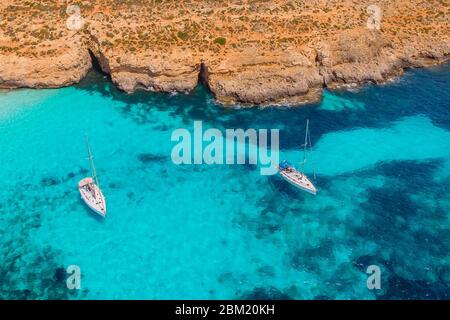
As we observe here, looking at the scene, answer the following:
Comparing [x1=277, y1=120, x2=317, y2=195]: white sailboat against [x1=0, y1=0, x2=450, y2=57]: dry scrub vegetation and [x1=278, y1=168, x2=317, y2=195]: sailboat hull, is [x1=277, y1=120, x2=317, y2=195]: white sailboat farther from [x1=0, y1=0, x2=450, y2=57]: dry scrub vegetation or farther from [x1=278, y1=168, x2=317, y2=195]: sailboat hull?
[x1=0, y1=0, x2=450, y2=57]: dry scrub vegetation

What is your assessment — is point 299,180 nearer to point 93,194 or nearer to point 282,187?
point 282,187

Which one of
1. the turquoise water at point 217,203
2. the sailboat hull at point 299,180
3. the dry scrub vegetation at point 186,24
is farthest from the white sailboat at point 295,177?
the dry scrub vegetation at point 186,24

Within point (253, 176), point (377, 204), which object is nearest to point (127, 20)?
point (253, 176)

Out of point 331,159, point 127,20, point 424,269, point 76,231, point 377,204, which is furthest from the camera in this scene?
point 127,20

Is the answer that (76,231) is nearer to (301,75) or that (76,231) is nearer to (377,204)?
(377,204)

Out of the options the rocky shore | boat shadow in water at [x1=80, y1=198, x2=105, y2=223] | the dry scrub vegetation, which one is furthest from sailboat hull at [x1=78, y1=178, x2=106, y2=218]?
the dry scrub vegetation

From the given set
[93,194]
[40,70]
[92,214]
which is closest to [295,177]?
[93,194]

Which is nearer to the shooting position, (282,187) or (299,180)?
(299,180)
